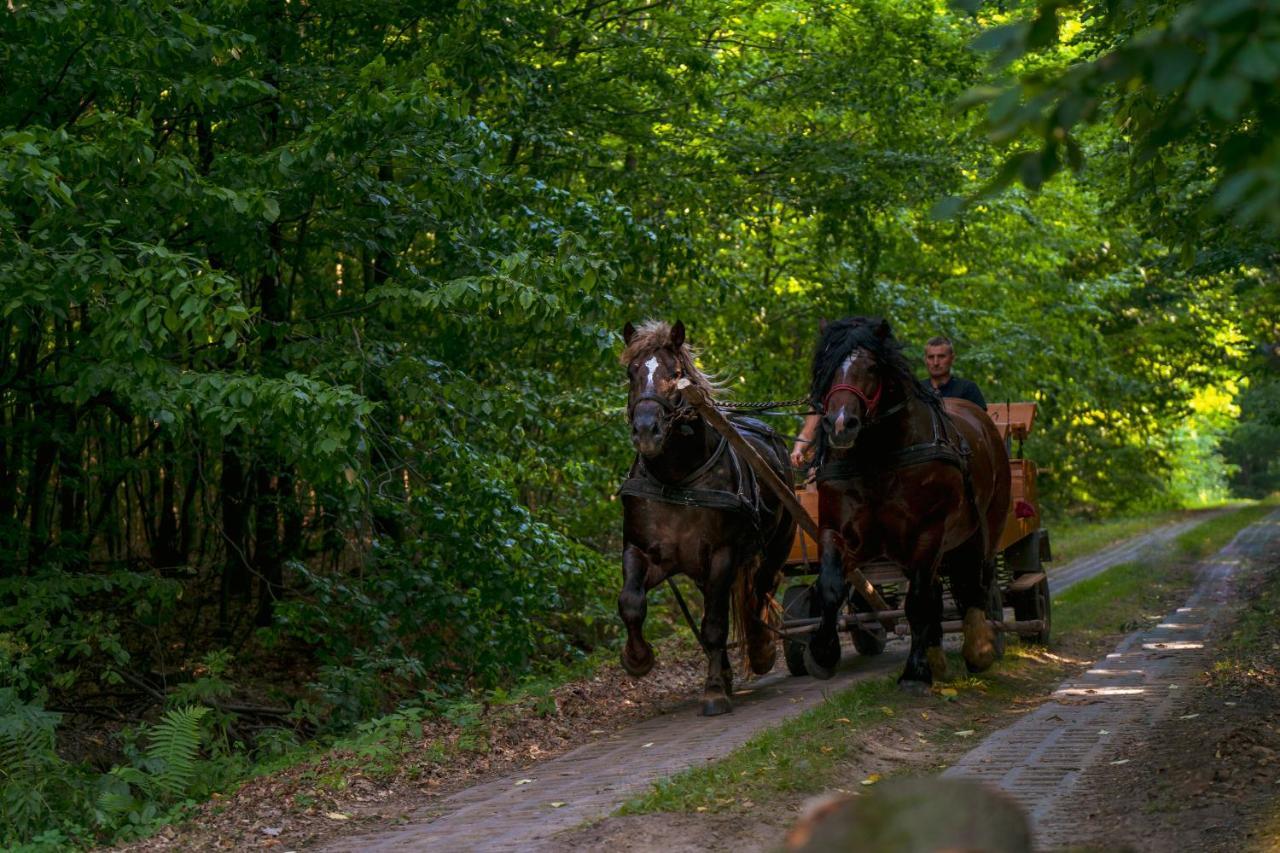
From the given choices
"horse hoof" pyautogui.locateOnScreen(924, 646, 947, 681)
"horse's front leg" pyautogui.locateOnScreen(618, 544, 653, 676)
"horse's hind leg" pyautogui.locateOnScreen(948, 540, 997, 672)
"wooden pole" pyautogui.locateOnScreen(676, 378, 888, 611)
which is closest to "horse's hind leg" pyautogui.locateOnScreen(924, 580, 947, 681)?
"horse hoof" pyautogui.locateOnScreen(924, 646, 947, 681)

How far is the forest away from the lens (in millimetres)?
8703

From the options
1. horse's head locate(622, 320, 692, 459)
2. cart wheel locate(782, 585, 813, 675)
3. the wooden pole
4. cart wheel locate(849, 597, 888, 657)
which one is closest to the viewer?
horse's head locate(622, 320, 692, 459)

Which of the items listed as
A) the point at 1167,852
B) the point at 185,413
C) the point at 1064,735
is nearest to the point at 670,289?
the point at 185,413

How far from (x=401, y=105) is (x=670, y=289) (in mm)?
6338

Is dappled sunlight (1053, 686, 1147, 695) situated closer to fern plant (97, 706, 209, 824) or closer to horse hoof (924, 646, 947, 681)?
horse hoof (924, 646, 947, 681)

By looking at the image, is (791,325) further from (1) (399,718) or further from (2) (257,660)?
(1) (399,718)

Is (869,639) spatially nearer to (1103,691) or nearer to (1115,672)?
(1115,672)

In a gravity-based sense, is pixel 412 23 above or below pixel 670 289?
above

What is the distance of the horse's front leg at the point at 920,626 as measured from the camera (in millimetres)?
9875

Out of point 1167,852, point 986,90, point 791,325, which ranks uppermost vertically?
point 791,325

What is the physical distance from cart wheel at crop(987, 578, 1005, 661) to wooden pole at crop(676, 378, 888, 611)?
1.14m

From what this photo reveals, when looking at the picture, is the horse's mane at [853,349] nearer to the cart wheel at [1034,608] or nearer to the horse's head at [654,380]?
the horse's head at [654,380]

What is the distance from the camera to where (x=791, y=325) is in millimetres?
19875

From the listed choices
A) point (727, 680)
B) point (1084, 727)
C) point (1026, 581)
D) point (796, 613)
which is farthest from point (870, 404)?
point (1026, 581)
